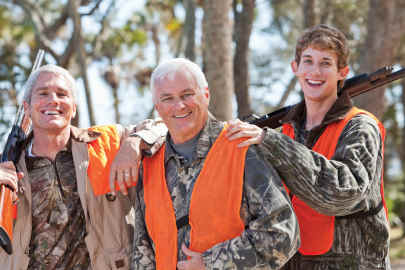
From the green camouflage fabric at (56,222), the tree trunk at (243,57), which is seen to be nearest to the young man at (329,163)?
the green camouflage fabric at (56,222)

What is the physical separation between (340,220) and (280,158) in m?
0.60

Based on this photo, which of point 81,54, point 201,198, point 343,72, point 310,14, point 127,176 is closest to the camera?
point 201,198

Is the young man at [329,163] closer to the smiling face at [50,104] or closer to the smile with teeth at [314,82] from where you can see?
the smile with teeth at [314,82]

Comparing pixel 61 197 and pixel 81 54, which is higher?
pixel 81 54

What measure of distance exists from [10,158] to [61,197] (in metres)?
0.42

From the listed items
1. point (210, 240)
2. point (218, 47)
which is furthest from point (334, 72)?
point (218, 47)

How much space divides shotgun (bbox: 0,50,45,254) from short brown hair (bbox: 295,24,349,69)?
78.8 inches

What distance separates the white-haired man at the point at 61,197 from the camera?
311 centimetres

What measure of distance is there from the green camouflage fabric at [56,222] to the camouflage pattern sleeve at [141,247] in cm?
54

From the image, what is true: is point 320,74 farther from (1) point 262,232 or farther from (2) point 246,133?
(1) point 262,232

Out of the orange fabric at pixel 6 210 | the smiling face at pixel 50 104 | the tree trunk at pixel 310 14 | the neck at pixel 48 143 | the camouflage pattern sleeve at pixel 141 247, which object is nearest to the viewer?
the camouflage pattern sleeve at pixel 141 247

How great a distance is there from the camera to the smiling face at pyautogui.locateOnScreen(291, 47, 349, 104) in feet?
9.64

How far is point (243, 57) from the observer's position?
7328 millimetres

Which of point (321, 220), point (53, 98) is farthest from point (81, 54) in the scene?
point (321, 220)
